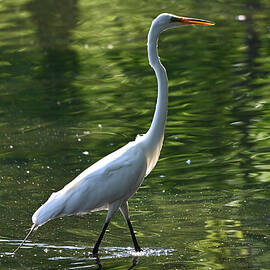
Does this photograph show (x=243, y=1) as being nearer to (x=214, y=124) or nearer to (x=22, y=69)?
(x=22, y=69)

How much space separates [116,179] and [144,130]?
3.79 meters

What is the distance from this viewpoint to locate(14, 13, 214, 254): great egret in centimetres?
705

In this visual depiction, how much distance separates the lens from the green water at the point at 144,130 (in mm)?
7203

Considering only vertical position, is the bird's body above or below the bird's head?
below

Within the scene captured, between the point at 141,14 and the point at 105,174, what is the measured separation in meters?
12.8

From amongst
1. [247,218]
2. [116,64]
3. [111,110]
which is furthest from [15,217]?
[116,64]

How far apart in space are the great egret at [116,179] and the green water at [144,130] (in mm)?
368

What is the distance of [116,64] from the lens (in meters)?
15.0

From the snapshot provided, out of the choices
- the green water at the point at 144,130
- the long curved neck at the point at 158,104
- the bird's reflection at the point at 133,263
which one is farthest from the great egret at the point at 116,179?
the green water at the point at 144,130

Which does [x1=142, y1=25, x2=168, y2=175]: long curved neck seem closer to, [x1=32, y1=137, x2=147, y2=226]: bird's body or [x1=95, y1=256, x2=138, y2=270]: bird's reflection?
[x1=32, y1=137, x2=147, y2=226]: bird's body

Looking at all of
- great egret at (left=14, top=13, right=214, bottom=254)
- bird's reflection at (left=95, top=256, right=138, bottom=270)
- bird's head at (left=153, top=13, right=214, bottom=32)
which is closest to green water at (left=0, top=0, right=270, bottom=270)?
bird's reflection at (left=95, top=256, right=138, bottom=270)

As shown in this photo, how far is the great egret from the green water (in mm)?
368

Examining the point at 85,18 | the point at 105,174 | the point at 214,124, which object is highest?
the point at 105,174

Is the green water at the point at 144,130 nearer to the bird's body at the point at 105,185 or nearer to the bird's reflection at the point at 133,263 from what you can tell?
the bird's reflection at the point at 133,263
